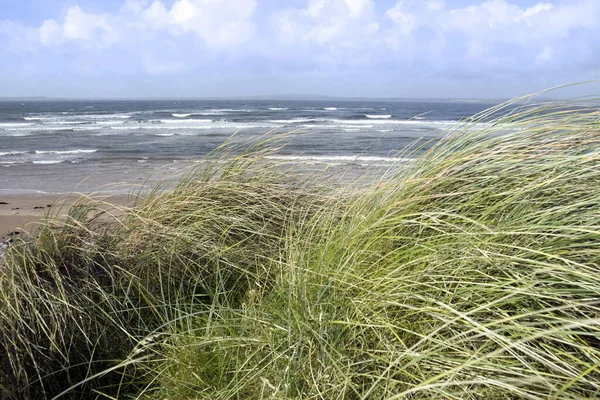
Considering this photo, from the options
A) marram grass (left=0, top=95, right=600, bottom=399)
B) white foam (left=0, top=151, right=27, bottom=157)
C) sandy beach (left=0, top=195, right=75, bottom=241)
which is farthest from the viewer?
white foam (left=0, top=151, right=27, bottom=157)

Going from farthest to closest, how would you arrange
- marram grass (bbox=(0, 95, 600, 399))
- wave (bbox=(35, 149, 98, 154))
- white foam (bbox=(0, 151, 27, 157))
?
wave (bbox=(35, 149, 98, 154)) → white foam (bbox=(0, 151, 27, 157)) → marram grass (bbox=(0, 95, 600, 399))

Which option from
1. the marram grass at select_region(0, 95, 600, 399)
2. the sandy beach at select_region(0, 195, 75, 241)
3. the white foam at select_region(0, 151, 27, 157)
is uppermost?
the marram grass at select_region(0, 95, 600, 399)

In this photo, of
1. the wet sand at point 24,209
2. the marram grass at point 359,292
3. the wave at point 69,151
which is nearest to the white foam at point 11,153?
the wave at point 69,151

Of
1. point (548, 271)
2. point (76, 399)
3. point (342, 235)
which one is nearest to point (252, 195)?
point (342, 235)

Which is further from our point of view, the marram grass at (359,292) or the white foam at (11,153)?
the white foam at (11,153)

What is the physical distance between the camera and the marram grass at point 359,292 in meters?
1.41

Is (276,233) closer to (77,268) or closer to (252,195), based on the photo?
(252,195)

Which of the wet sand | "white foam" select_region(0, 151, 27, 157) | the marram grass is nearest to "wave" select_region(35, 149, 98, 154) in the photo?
"white foam" select_region(0, 151, 27, 157)

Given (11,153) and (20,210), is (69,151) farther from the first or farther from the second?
(20,210)

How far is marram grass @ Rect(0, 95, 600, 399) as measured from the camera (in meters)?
1.41

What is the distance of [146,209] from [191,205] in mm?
355

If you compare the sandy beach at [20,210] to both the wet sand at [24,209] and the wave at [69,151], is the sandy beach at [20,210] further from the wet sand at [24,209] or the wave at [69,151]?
the wave at [69,151]

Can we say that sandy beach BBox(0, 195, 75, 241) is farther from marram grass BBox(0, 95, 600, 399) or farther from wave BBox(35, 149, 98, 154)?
wave BBox(35, 149, 98, 154)

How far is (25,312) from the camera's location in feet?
6.98
